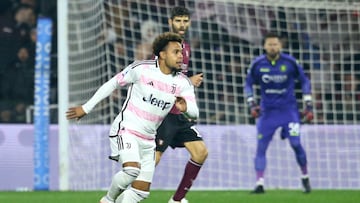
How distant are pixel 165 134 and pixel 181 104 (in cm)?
160

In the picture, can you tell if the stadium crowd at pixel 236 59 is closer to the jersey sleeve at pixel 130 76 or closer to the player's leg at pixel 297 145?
the player's leg at pixel 297 145

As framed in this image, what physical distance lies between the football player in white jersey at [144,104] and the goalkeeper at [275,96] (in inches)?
183

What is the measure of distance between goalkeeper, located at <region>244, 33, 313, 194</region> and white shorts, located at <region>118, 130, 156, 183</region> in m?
4.73

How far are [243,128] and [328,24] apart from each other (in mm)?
2196

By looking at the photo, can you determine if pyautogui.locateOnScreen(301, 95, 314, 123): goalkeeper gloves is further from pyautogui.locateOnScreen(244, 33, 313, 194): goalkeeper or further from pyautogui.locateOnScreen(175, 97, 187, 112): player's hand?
pyautogui.locateOnScreen(175, 97, 187, 112): player's hand

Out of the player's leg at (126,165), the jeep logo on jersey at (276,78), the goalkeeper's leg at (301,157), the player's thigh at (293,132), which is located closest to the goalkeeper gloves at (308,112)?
the player's thigh at (293,132)

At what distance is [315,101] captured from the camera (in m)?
16.8

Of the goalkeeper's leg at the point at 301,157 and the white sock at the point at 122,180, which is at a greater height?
the white sock at the point at 122,180

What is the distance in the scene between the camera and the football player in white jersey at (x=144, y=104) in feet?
31.5

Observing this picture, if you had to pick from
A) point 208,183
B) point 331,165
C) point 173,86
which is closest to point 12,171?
point 208,183

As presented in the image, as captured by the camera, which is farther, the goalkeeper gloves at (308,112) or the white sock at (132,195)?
the goalkeeper gloves at (308,112)

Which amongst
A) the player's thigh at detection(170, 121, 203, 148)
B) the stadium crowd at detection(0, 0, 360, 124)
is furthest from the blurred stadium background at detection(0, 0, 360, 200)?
the player's thigh at detection(170, 121, 203, 148)

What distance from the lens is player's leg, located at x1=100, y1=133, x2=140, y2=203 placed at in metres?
9.52

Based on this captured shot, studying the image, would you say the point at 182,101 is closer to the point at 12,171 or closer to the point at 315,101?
the point at 12,171
